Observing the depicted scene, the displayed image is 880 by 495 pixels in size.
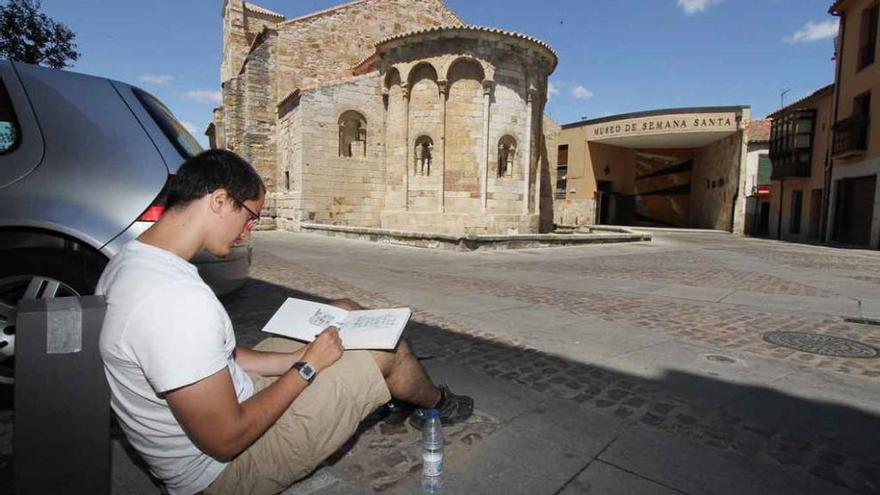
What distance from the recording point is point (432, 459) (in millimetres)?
2027

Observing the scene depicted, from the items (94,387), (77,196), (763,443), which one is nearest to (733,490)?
(763,443)

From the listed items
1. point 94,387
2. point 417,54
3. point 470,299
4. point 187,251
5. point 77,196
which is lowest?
point 470,299

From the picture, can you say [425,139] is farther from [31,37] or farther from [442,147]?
[31,37]

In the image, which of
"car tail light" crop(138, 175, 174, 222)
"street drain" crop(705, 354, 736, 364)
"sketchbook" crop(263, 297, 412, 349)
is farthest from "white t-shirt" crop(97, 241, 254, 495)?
"street drain" crop(705, 354, 736, 364)

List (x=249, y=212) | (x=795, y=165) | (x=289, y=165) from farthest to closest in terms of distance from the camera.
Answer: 1. (x=795, y=165)
2. (x=289, y=165)
3. (x=249, y=212)

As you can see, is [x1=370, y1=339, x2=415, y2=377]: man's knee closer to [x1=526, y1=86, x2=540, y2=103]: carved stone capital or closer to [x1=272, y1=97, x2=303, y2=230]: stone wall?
[x1=272, y1=97, x2=303, y2=230]: stone wall

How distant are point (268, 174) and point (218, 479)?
23.1m

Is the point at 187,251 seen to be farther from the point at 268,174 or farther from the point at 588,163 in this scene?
the point at 588,163

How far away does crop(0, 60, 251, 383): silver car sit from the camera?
2691mm

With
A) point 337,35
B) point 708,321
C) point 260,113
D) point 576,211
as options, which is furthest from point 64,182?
point 576,211

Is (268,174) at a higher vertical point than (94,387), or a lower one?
higher

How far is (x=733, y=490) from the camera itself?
6.77 ft

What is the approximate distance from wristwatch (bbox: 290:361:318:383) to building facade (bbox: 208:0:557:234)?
16.4m

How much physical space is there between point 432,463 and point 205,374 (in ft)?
3.58
